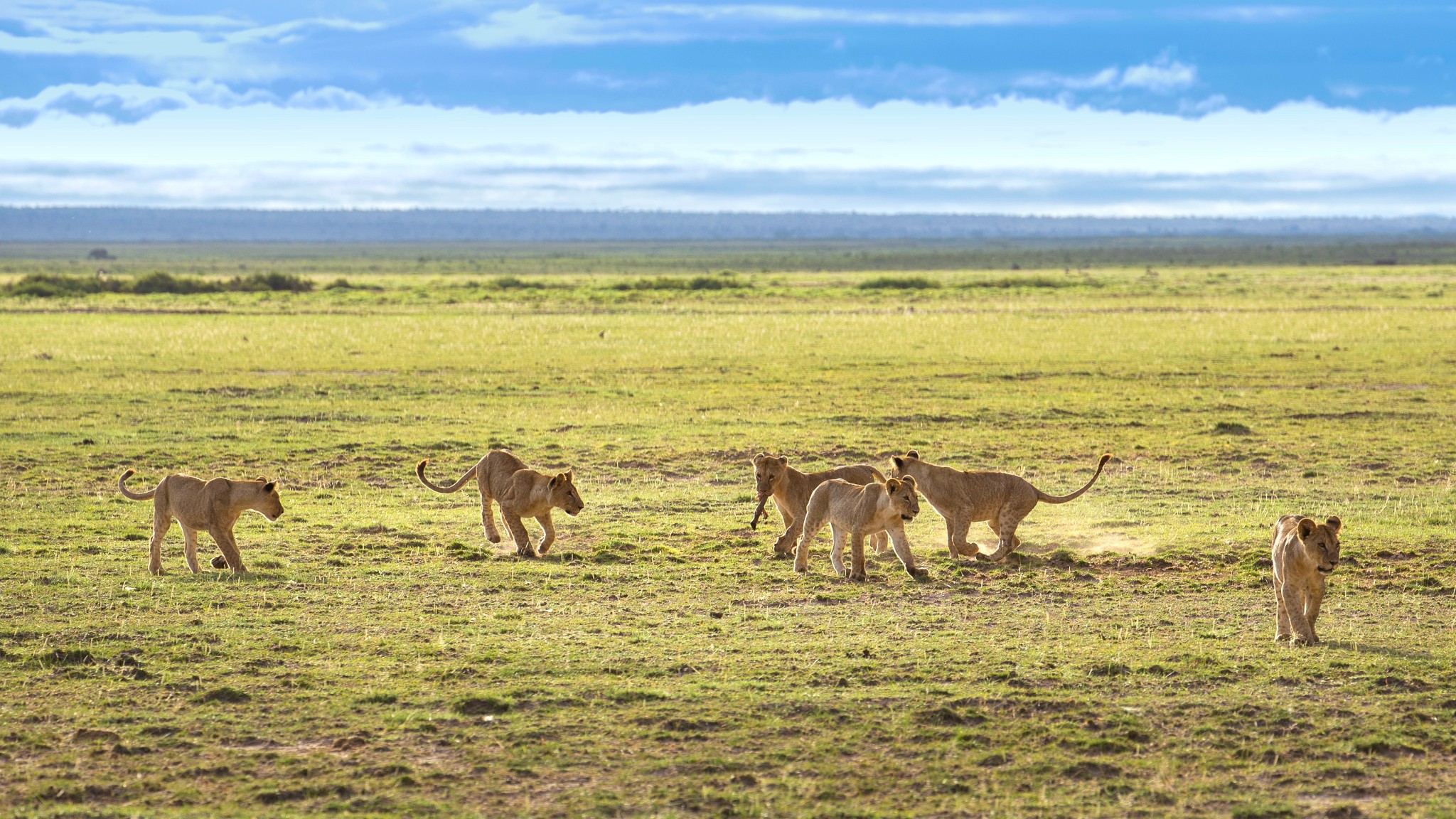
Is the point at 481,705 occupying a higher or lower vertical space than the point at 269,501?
lower

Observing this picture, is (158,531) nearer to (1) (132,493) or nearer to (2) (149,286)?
(1) (132,493)

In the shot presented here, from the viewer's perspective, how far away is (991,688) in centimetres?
831

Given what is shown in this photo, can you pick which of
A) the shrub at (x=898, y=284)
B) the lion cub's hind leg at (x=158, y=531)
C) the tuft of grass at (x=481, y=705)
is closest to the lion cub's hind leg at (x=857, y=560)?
the tuft of grass at (x=481, y=705)

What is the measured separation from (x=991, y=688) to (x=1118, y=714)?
763 millimetres

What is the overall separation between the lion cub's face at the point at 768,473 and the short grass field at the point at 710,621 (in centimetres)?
58

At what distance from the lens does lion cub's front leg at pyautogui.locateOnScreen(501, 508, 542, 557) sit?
12.5m

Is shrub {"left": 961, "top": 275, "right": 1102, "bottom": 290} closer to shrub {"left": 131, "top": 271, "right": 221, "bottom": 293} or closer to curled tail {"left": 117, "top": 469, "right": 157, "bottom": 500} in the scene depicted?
shrub {"left": 131, "top": 271, "right": 221, "bottom": 293}

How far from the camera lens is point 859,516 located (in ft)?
37.0

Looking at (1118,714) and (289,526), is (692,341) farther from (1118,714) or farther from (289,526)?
(1118,714)

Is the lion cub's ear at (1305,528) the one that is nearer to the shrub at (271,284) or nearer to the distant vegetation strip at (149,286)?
the distant vegetation strip at (149,286)

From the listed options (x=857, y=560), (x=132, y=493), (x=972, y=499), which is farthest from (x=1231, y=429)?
(x=132, y=493)

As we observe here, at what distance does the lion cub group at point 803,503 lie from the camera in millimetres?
11312

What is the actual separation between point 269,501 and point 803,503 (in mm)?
4496

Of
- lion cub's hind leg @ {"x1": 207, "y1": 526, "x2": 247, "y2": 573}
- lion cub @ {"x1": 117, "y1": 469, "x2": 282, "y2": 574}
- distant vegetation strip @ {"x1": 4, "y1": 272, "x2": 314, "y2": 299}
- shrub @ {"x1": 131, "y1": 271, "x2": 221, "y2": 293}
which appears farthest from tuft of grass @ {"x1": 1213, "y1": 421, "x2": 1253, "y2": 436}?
shrub @ {"x1": 131, "y1": 271, "x2": 221, "y2": 293}
